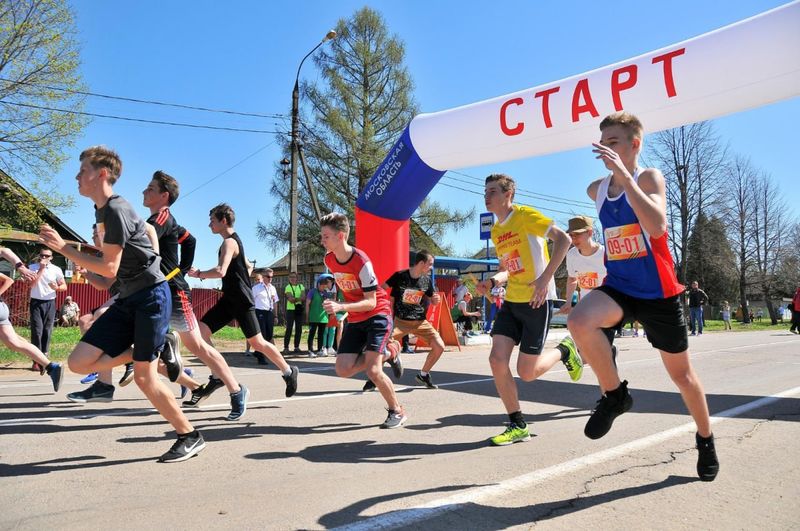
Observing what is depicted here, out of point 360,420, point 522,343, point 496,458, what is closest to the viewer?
point 496,458

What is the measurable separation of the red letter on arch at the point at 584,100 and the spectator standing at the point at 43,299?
847 centimetres

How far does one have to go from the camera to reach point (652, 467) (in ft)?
12.2

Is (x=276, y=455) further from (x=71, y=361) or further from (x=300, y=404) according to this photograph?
(x=300, y=404)

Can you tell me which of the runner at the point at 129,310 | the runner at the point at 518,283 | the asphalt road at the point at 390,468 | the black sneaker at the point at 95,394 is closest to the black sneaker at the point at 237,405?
the asphalt road at the point at 390,468

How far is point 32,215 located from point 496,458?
67.5 ft

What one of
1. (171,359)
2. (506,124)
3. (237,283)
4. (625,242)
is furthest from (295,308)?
(625,242)

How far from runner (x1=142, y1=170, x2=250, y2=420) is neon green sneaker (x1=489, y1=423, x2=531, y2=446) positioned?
2332mm

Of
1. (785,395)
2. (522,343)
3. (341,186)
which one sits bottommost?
(785,395)

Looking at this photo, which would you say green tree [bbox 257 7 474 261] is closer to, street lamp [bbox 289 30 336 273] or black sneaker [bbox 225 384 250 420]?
street lamp [bbox 289 30 336 273]

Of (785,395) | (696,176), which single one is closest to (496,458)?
(785,395)

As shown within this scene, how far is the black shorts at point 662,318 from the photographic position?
3244mm

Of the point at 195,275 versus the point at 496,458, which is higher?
the point at 195,275

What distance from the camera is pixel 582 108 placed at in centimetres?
852

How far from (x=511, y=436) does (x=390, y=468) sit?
1139mm
